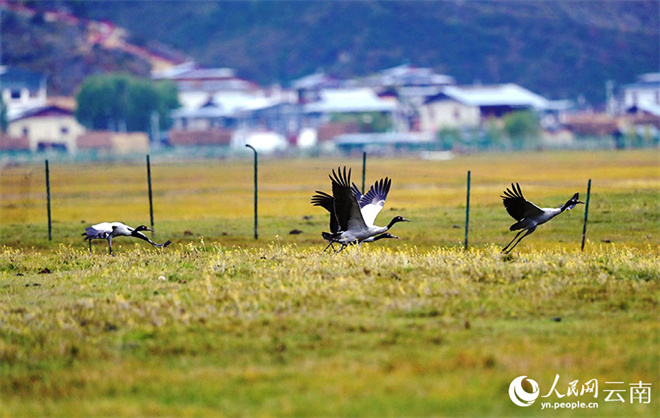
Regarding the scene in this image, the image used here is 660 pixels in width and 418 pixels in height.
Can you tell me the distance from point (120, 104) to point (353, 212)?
129 meters

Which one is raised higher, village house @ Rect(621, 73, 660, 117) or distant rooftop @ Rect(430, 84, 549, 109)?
village house @ Rect(621, 73, 660, 117)

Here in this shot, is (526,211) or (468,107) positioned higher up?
(468,107)

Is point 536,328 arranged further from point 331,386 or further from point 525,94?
point 525,94

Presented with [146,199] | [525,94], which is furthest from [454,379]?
[525,94]

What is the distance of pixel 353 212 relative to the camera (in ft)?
58.6

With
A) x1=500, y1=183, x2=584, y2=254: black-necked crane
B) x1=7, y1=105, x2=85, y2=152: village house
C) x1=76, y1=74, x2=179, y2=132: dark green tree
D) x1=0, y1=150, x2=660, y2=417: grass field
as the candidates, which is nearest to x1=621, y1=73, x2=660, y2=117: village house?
x1=76, y1=74, x2=179, y2=132: dark green tree

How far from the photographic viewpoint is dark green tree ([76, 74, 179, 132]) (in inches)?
5561

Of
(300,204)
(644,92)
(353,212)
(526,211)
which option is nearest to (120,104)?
(644,92)

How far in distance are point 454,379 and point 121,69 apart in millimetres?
178980

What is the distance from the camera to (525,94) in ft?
541

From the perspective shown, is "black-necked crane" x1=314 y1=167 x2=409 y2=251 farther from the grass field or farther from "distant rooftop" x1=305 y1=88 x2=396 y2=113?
"distant rooftop" x1=305 y1=88 x2=396 y2=113

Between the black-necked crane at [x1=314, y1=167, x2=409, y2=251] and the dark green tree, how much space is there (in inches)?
4923

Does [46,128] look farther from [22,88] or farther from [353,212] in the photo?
[353,212]

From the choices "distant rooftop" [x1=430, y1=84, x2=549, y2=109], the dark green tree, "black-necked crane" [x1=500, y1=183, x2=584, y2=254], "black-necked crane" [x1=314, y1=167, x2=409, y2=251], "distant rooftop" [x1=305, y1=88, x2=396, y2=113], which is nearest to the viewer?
"black-necked crane" [x1=314, y1=167, x2=409, y2=251]
